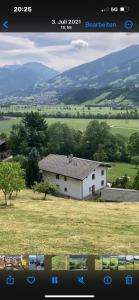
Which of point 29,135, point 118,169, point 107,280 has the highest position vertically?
point 29,135

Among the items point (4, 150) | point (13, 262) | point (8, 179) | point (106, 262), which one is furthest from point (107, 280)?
point (8, 179)

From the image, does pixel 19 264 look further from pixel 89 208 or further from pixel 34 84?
pixel 34 84

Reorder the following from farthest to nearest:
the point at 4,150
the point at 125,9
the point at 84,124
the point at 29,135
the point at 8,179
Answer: the point at 8,179
the point at 29,135
the point at 4,150
the point at 84,124
the point at 125,9

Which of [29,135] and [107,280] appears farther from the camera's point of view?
[29,135]

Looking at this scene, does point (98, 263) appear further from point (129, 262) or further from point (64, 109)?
point (64, 109)

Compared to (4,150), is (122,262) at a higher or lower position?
lower

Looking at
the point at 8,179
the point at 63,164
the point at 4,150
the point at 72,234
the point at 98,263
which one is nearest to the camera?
the point at 98,263

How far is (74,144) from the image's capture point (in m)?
3.42

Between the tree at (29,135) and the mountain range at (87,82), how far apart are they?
0.17 m

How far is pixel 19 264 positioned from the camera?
2.86 metres

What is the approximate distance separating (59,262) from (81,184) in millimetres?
1158

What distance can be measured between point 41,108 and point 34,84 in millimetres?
487

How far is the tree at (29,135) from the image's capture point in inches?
135

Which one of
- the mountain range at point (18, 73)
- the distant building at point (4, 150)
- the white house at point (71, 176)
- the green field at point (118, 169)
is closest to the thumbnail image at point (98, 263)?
the white house at point (71, 176)
